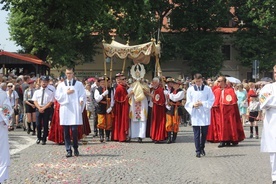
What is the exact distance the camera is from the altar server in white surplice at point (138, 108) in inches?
646

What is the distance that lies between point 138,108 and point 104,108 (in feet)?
3.44

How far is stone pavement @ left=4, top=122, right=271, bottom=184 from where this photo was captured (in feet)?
31.2

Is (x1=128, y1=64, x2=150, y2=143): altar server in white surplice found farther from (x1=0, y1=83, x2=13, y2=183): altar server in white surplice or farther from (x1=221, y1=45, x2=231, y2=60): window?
(x1=221, y1=45, x2=231, y2=60): window

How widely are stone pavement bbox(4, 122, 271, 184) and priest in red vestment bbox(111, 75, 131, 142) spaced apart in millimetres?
797

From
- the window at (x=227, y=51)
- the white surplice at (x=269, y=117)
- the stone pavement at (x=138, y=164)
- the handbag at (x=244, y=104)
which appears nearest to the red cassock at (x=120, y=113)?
the stone pavement at (x=138, y=164)

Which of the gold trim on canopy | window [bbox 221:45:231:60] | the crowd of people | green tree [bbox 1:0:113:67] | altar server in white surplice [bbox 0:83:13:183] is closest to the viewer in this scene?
altar server in white surplice [bbox 0:83:13:183]

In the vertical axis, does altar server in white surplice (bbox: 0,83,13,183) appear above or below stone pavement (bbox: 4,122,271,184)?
above

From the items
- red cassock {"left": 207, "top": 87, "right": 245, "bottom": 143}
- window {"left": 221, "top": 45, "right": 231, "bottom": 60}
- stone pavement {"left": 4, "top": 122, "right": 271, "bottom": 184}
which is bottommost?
stone pavement {"left": 4, "top": 122, "right": 271, "bottom": 184}

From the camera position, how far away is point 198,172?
405 inches

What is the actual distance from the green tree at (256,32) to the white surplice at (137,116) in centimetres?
3779

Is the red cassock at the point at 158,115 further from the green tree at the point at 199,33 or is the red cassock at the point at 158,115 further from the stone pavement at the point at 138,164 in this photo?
the green tree at the point at 199,33

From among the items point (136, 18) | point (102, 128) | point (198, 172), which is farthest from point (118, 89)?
point (136, 18)

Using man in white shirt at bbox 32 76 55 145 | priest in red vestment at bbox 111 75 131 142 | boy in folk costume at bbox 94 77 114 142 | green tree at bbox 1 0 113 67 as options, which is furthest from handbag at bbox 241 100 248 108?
green tree at bbox 1 0 113 67

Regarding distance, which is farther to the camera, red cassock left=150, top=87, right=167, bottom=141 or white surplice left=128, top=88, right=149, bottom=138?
white surplice left=128, top=88, right=149, bottom=138
